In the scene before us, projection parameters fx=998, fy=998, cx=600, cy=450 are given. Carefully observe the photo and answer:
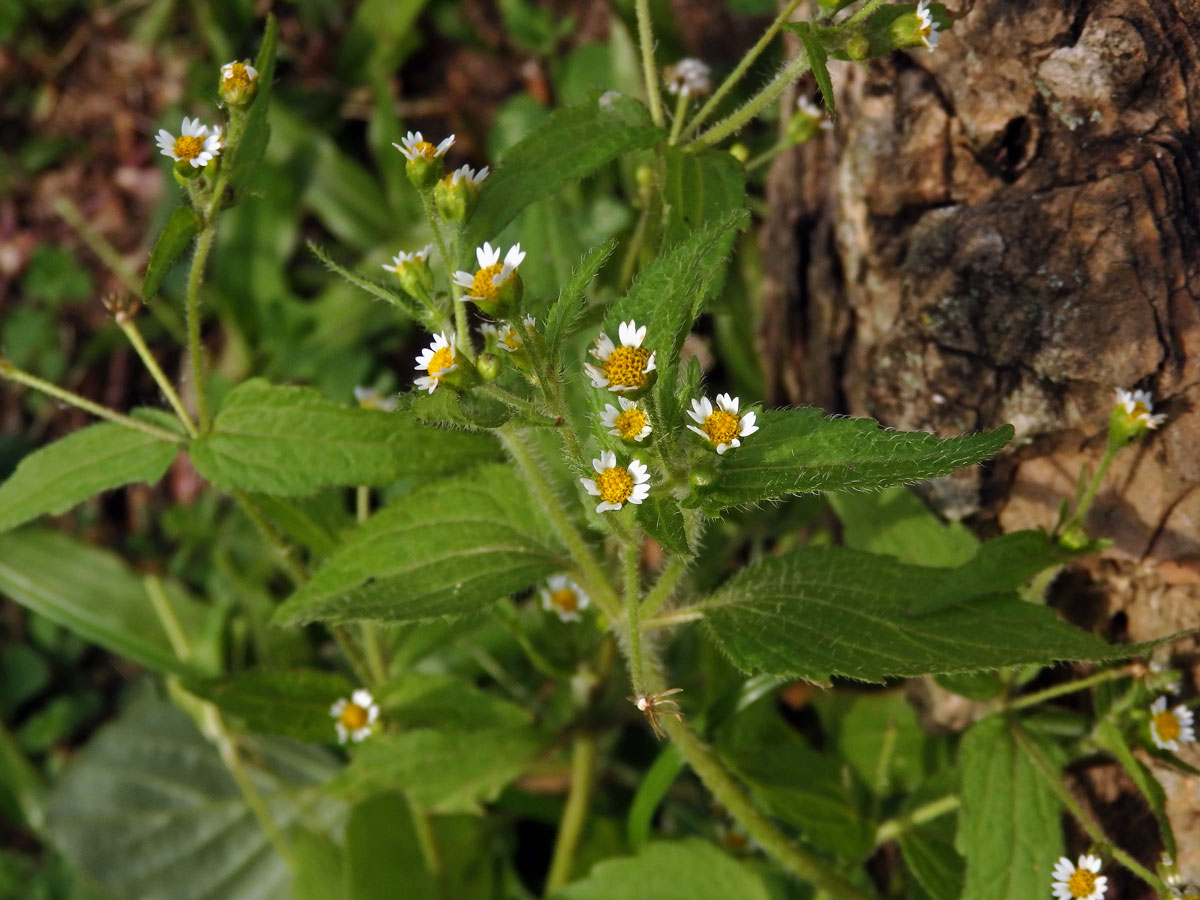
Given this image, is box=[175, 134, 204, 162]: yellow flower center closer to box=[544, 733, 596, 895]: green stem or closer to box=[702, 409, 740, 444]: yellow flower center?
box=[702, 409, 740, 444]: yellow flower center

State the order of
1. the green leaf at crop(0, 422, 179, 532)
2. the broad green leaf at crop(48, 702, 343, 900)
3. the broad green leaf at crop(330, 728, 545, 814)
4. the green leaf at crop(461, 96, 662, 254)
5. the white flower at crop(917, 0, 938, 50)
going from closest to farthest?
the white flower at crop(917, 0, 938, 50) < the green leaf at crop(461, 96, 662, 254) < the green leaf at crop(0, 422, 179, 532) < the broad green leaf at crop(330, 728, 545, 814) < the broad green leaf at crop(48, 702, 343, 900)

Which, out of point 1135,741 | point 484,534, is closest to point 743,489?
point 484,534

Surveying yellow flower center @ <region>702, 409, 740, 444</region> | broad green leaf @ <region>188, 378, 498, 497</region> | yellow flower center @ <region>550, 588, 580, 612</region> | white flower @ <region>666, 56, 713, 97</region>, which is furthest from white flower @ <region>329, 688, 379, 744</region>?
white flower @ <region>666, 56, 713, 97</region>

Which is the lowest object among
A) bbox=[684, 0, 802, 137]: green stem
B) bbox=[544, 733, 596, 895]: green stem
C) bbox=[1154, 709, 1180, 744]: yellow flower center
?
bbox=[1154, 709, 1180, 744]: yellow flower center

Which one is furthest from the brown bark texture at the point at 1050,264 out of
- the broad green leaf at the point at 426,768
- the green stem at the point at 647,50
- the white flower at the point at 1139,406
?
the broad green leaf at the point at 426,768

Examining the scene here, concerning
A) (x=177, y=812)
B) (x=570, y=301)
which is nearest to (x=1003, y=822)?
(x=570, y=301)

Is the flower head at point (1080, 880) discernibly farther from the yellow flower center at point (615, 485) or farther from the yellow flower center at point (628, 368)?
the yellow flower center at point (628, 368)

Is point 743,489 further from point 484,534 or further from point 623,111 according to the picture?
point 623,111
